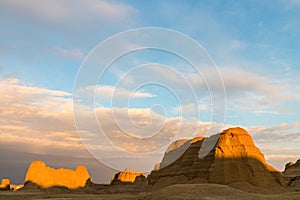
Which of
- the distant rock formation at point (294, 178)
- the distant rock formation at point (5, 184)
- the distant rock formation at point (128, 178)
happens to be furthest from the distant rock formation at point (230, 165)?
the distant rock formation at point (128, 178)

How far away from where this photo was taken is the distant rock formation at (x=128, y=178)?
544 feet

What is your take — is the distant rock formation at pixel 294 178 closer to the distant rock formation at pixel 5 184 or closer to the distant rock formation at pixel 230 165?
the distant rock formation at pixel 230 165

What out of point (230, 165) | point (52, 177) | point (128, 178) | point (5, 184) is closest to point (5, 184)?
point (5, 184)

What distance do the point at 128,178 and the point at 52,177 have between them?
5305 centimetres

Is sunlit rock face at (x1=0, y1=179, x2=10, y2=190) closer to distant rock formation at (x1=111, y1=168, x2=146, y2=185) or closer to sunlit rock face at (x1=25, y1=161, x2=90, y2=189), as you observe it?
sunlit rock face at (x1=25, y1=161, x2=90, y2=189)

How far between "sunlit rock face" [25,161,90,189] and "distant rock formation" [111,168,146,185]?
28206 mm

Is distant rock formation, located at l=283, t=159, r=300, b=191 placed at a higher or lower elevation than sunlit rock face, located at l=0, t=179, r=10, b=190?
higher

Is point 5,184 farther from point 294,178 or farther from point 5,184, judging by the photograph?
point 294,178

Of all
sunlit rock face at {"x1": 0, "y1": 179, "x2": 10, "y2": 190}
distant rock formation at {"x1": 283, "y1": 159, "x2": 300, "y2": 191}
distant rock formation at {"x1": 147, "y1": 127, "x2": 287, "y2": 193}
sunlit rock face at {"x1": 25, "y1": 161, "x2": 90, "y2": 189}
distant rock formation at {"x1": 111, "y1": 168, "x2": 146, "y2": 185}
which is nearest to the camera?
distant rock formation at {"x1": 147, "y1": 127, "x2": 287, "y2": 193}

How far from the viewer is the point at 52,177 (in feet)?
413

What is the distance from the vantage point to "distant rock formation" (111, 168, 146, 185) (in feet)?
544

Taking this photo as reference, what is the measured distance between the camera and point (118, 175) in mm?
171125

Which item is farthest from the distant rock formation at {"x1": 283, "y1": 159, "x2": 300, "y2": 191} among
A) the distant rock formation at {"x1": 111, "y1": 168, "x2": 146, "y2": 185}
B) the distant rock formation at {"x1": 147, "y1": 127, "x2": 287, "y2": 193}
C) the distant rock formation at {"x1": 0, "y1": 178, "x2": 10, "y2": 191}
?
the distant rock formation at {"x1": 0, "y1": 178, "x2": 10, "y2": 191}

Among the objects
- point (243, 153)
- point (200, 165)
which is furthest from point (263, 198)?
point (200, 165)
